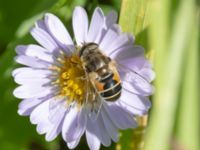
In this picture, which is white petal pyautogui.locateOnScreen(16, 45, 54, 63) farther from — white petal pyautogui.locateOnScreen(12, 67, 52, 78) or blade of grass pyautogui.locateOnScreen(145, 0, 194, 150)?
blade of grass pyautogui.locateOnScreen(145, 0, 194, 150)

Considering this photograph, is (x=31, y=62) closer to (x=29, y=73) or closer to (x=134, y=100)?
(x=29, y=73)

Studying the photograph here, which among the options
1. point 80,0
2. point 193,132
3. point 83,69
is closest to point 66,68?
point 83,69

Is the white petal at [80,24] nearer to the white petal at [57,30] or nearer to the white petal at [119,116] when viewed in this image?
the white petal at [57,30]

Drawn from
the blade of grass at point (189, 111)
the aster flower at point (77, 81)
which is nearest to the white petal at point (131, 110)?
the aster flower at point (77, 81)

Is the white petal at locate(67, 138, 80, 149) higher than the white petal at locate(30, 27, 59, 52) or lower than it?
lower

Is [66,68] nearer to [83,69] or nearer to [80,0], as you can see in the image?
[83,69]

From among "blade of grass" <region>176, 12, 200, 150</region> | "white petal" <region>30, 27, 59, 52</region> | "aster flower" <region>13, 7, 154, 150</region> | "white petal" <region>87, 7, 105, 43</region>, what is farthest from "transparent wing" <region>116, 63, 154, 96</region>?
"blade of grass" <region>176, 12, 200, 150</region>
